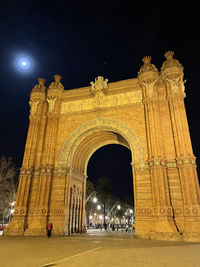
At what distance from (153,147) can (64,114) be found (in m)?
9.02

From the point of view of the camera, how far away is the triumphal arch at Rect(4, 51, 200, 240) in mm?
12977

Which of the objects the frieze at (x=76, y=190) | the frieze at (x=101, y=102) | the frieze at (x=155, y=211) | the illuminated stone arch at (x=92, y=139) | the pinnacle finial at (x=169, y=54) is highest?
the pinnacle finial at (x=169, y=54)

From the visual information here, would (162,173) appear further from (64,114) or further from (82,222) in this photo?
(64,114)

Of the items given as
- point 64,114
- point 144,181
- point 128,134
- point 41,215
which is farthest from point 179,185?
point 64,114

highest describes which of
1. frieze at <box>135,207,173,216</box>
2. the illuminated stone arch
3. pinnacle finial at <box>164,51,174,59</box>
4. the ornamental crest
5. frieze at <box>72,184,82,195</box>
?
pinnacle finial at <box>164,51,174,59</box>

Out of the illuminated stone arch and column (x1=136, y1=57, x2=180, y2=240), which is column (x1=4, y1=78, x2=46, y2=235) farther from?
column (x1=136, y1=57, x2=180, y2=240)

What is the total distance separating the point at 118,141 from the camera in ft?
65.7

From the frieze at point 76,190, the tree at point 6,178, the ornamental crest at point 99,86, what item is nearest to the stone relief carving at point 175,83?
the ornamental crest at point 99,86

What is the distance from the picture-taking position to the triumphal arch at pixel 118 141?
42.6 feet

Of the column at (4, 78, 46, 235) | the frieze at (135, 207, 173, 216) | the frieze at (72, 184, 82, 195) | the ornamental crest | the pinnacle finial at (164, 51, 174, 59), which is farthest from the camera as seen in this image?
the ornamental crest

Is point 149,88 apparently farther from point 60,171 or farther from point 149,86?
point 60,171

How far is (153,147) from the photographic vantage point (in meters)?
14.4

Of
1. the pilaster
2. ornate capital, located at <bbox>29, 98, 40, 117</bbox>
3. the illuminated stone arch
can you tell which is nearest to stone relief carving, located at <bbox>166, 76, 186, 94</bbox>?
the pilaster

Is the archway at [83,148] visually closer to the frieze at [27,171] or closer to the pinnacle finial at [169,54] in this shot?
the frieze at [27,171]
